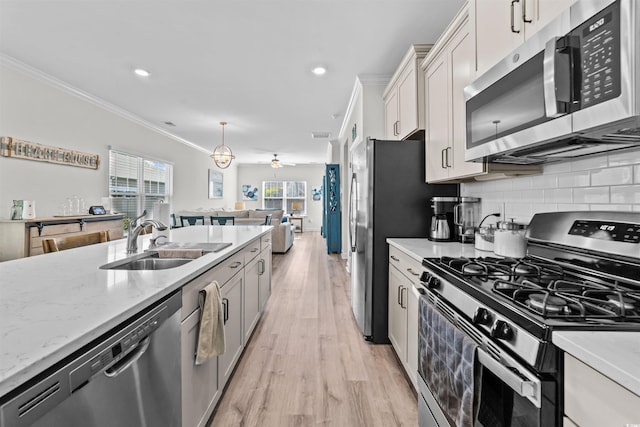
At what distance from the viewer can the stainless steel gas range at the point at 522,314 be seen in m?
0.74

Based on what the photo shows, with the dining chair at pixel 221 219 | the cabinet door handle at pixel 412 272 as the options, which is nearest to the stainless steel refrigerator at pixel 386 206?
the cabinet door handle at pixel 412 272

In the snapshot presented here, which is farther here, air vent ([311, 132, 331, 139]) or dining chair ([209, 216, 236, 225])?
air vent ([311, 132, 331, 139])

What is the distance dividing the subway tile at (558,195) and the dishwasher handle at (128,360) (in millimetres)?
1891

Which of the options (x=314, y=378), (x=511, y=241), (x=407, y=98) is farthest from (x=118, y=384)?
(x=407, y=98)

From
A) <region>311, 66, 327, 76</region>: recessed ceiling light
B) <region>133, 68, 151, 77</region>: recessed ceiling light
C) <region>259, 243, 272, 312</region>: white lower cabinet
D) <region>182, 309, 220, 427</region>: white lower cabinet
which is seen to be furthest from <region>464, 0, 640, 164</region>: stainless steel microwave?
<region>133, 68, 151, 77</region>: recessed ceiling light

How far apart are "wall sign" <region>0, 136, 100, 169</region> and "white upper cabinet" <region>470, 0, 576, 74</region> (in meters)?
4.74

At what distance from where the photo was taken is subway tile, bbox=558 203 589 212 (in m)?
1.38

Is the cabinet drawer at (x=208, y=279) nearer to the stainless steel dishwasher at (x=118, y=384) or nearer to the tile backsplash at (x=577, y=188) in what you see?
the stainless steel dishwasher at (x=118, y=384)

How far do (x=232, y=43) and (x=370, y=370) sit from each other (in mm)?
3239

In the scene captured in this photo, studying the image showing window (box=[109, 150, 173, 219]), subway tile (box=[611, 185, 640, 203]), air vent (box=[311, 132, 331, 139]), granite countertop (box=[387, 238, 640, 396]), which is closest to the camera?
granite countertop (box=[387, 238, 640, 396])

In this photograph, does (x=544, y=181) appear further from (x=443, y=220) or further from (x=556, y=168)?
(x=443, y=220)

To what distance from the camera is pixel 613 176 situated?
127 cm

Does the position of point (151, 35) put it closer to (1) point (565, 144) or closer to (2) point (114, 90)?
(2) point (114, 90)

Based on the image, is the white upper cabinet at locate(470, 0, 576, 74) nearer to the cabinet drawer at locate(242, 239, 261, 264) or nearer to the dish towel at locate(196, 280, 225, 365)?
the dish towel at locate(196, 280, 225, 365)
